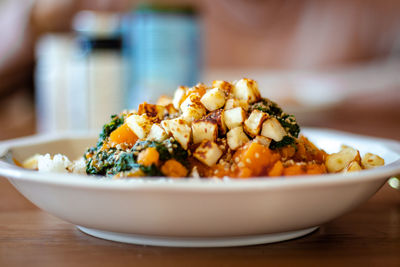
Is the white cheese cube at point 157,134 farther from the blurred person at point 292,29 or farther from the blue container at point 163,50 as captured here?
the blurred person at point 292,29

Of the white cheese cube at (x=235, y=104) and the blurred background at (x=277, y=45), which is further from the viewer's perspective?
the blurred background at (x=277, y=45)

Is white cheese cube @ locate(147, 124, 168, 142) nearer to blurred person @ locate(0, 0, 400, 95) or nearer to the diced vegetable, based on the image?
the diced vegetable

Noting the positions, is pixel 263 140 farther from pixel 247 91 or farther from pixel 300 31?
pixel 300 31

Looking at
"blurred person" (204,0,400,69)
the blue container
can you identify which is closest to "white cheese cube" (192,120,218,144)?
the blue container

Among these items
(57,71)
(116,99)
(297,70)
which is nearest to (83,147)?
(116,99)

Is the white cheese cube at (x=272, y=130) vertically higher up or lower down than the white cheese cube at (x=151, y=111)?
lower down

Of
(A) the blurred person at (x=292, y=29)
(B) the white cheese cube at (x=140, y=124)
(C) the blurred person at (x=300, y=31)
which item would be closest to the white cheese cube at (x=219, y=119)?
(B) the white cheese cube at (x=140, y=124)
